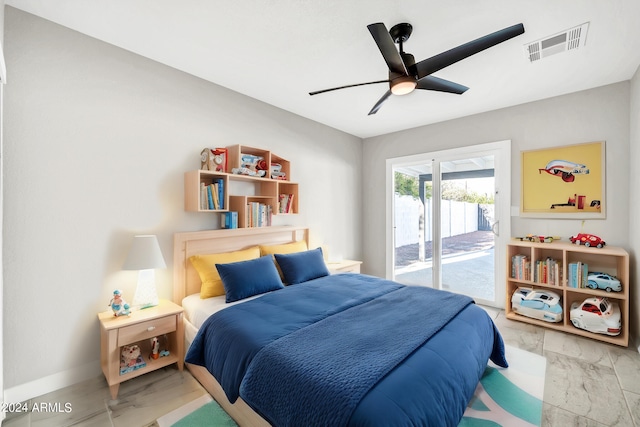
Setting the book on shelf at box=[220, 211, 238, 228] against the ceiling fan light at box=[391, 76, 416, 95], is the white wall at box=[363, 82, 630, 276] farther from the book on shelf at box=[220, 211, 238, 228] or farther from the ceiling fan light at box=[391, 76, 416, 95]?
the book on shelf at box=[220, 211, 238, 228]

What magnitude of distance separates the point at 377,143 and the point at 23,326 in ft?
15.1

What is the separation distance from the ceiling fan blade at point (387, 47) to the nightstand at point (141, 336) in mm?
2376

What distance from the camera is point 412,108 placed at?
11.9ft

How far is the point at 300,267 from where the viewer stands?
9.98 feet

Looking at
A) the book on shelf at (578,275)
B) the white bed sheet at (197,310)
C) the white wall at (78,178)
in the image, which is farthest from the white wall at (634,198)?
the white wall at (78,178)

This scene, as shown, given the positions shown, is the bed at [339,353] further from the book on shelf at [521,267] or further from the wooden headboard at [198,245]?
the book on shelf at [521,267]

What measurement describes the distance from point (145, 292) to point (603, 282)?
4207 millimetres

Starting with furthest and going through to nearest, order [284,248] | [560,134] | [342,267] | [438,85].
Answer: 1. [342,267]
2. [284,248]
3. [560,134]
4. [438,85]

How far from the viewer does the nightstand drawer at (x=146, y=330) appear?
2.07 meters

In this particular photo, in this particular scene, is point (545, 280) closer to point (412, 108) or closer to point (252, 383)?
Result: point (412, 108)

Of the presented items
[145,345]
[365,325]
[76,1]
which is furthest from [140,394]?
[76,1]

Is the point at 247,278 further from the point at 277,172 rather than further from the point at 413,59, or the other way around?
the point at 413,59

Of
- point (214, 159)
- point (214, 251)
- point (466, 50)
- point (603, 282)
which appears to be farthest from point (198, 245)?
point (603, 282)

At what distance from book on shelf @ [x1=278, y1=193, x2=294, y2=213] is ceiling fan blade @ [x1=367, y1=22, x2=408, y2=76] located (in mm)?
1980
